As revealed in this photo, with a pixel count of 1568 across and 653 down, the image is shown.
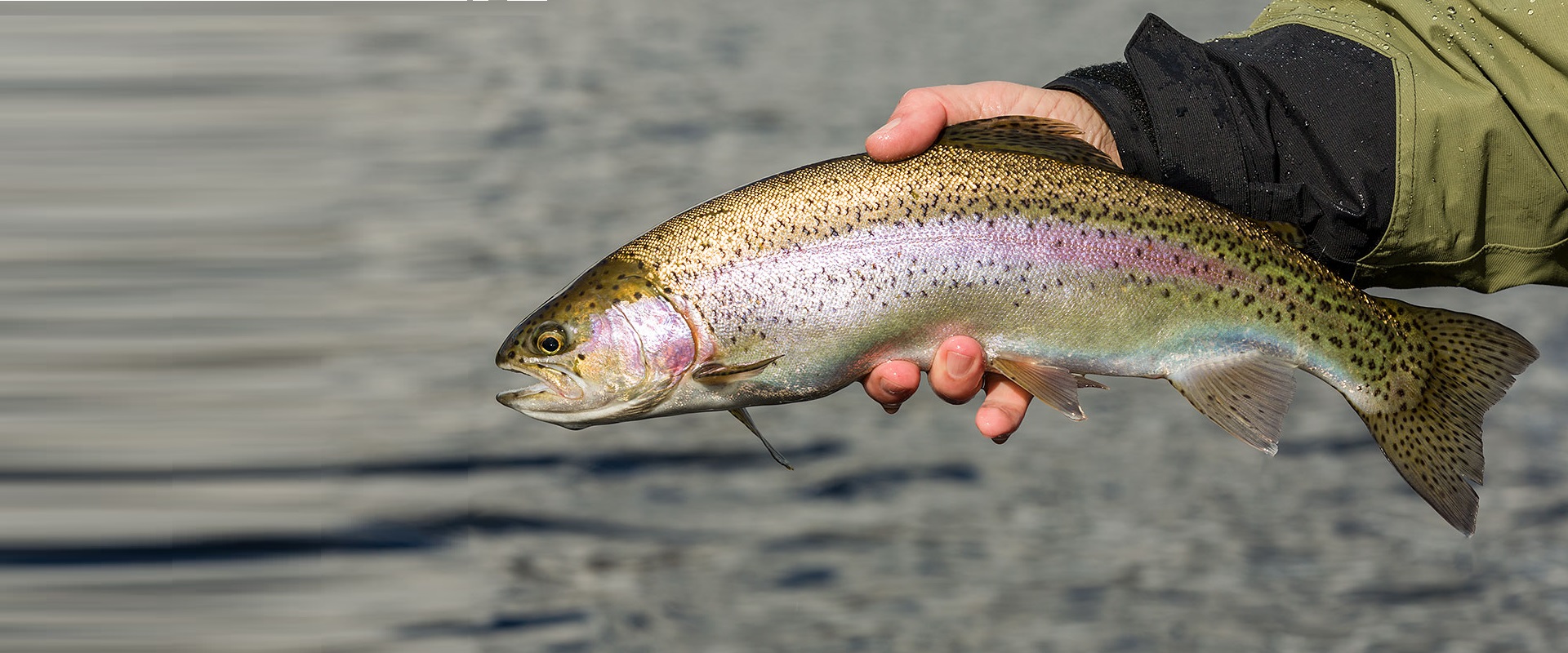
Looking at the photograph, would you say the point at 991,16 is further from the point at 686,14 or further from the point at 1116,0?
the point at 686,14

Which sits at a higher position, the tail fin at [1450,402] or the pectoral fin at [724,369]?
the pectoral fin at [724,369]

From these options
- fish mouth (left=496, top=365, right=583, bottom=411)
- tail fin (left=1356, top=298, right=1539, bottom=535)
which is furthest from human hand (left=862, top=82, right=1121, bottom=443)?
tail fin (left=1356, top=298, right=1539, bottom=535)

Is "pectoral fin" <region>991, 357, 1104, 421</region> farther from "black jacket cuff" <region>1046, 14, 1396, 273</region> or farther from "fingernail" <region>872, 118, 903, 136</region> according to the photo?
"black jacket cuff" <region>1046, 14, 1396, 273</region>

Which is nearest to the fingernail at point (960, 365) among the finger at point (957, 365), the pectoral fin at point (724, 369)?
the finger at point (957, 365)

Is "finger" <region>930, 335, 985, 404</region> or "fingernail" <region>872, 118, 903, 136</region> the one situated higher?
"fingernail" <region>872, 118, 903, 136</region>

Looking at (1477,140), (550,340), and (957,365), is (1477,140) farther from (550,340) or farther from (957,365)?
(550,340)

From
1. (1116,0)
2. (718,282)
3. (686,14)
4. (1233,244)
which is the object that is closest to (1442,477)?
(1233,244)

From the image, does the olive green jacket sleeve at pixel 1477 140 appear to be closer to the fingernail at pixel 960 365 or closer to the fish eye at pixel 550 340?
the fingernail at pixel 960 365
